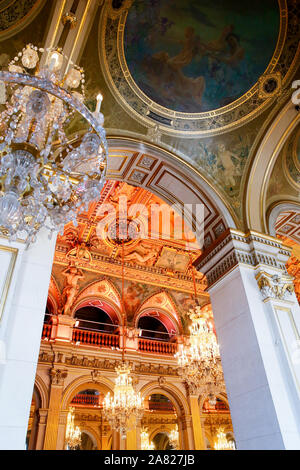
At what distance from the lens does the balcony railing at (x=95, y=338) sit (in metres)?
11.5

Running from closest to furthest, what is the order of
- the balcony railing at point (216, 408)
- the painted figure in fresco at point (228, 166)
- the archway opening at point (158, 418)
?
the painted figure in fresco at point (228, 166)
the archway opening at point (158, 418)
the balcony railing at point (216, 408)

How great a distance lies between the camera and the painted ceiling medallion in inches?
206

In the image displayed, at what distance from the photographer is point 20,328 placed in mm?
3533

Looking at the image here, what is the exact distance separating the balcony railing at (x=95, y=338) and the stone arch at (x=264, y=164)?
7429 mm

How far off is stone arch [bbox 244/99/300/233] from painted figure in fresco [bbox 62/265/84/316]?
6.67 m

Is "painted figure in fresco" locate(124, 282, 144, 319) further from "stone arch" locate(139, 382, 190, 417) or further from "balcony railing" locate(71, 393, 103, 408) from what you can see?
"balcony railing" locate(71, 393, 103, 408)

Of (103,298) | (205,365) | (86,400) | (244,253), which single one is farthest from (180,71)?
(86,400)

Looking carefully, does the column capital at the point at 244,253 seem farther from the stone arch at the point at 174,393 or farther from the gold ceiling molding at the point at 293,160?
the stone arch at the point at 174,393

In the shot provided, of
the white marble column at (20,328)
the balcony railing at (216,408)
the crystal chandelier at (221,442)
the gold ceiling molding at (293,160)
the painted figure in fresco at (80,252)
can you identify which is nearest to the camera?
the white marble column at (20,328)

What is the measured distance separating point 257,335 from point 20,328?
11.3ft

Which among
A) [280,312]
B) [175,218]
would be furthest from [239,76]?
[175,218]

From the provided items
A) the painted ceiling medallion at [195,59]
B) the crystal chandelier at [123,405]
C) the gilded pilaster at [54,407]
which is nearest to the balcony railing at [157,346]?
the gilded pilaster at [54,407]

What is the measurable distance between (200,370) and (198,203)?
4017mm

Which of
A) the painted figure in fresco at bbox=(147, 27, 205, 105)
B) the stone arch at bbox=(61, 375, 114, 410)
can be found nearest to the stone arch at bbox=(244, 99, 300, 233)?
the painted figure in fresco at bbox=(147, 27, 205, 105)
